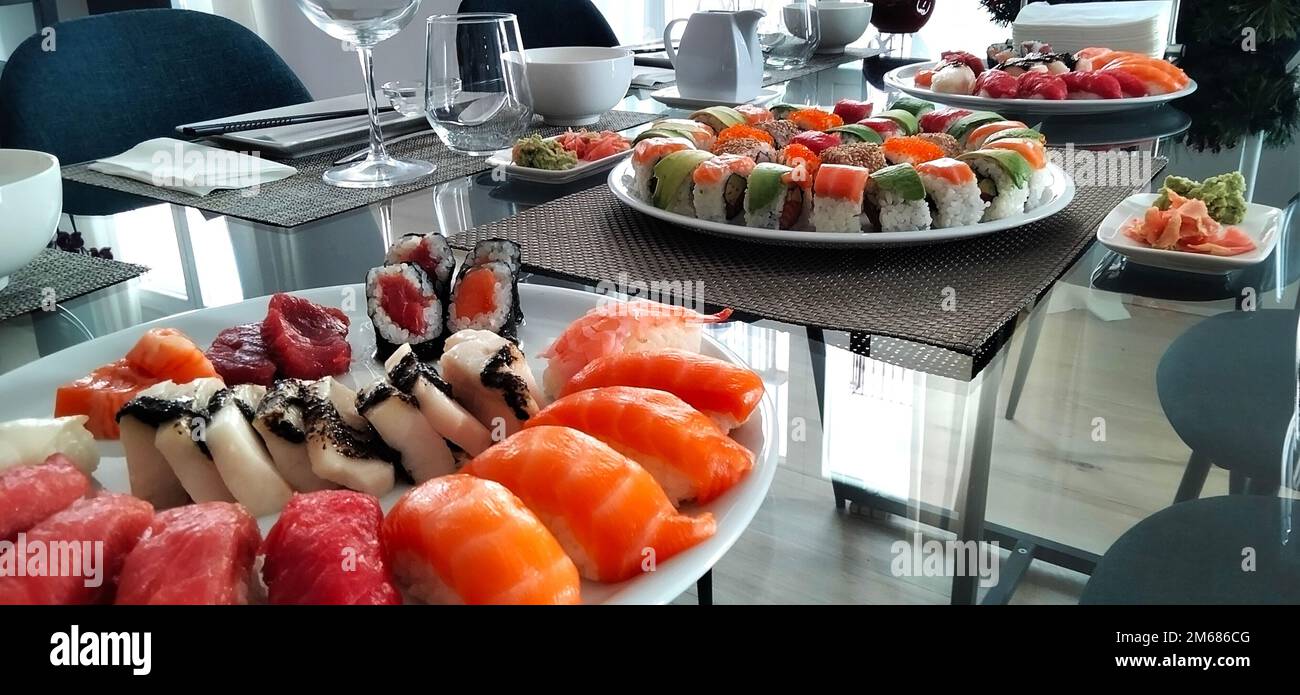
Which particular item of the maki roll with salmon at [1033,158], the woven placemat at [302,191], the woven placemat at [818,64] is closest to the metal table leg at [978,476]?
the maki roll with salmon at [1033,158]

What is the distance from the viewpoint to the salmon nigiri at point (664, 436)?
1.64 ft

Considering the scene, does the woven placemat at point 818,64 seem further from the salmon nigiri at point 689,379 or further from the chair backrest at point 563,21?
the salmon nigiri at point 689,379

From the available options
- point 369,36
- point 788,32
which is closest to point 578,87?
point 369,36

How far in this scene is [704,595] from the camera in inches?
19.1

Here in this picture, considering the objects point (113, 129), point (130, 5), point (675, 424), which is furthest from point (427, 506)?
point (130, 5)

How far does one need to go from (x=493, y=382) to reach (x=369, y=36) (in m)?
0.76

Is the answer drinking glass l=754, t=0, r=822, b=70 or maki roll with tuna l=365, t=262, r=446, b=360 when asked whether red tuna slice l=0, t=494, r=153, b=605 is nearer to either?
maki roll with tuna l=365, t=262, r=446, b=360

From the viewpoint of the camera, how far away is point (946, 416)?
0.64 m

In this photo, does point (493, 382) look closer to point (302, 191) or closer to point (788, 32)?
point (302, 191)

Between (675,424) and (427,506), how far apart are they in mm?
141

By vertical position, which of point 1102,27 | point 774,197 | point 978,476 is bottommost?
point 978,476

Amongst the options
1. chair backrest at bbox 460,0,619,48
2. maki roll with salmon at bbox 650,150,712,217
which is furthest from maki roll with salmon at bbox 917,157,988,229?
chair backrest at bbox 460,0,619,48

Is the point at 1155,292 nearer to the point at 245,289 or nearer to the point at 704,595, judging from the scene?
the point at 704,595

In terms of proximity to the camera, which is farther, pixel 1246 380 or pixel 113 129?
pixel 113 129
